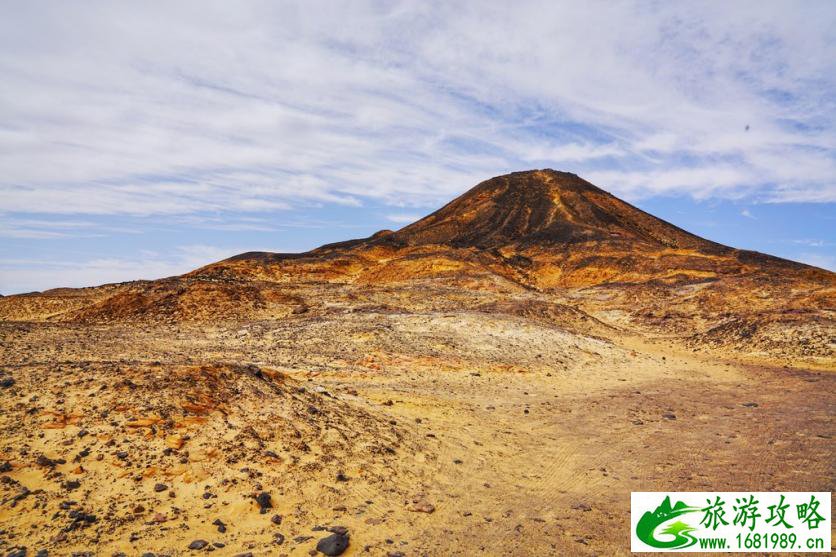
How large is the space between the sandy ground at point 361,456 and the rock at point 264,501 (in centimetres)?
7

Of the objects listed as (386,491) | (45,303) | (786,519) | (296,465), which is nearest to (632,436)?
(786,519)

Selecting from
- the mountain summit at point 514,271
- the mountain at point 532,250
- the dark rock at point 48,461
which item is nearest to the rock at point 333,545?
the dark rock at point 48,461

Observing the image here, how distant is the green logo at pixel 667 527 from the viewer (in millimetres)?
5774

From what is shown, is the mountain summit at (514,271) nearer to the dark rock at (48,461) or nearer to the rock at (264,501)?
the dark rock at (48,461)

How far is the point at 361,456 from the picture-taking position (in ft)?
25.0

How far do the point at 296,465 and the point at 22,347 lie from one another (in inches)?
421

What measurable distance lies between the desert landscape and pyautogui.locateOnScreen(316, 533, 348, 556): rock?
42 mm

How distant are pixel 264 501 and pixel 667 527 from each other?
448 centimetres

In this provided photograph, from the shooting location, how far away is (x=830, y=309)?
26.7 meters

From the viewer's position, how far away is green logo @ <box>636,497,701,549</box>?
577 cm

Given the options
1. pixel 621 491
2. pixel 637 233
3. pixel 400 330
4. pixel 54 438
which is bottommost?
pixel 621 491

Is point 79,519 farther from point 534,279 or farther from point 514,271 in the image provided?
point 534,279

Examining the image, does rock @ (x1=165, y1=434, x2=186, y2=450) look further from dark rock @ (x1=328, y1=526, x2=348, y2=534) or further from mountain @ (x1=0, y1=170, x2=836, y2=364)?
mountain @ (x1=0, y1=170, x2=836, y2=364)

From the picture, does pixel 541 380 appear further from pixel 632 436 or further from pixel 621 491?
pixel 621 491
